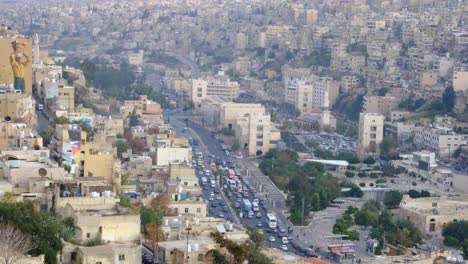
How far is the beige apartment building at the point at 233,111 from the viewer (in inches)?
1478

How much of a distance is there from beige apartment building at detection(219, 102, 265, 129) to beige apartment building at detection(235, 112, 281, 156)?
7.28 feet

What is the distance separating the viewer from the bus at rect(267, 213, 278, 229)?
78.8ft

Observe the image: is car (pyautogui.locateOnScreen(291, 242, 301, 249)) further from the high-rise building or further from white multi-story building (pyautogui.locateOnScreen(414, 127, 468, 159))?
the high-rise building

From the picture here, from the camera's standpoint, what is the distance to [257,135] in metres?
34.8

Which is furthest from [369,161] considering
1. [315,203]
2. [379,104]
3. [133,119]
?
[379,104]

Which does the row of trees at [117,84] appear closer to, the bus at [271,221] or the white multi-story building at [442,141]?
the white multi-story building at [442,141]

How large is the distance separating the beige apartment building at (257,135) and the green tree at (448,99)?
6344 millimetres

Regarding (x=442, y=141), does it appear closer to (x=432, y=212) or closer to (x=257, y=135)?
(x=257, y=135)

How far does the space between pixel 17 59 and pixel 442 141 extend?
12262 mm

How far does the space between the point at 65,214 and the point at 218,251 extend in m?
2.17

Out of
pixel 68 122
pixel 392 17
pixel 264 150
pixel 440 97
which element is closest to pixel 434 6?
pixel 392 17

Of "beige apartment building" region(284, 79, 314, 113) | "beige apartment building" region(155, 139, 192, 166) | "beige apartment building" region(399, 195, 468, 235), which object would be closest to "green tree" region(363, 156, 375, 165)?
"beige apartment building" region(399, 195, 468, 235)

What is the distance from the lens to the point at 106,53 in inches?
2509

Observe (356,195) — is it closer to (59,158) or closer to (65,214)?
(59,158)
